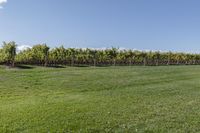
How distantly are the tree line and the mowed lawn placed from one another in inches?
685

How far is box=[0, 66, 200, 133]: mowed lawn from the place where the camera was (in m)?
12.3

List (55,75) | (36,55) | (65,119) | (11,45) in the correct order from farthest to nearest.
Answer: (36,55) → (11,45) → (55,75) → (65,119)

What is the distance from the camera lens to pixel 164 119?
44.1 feet

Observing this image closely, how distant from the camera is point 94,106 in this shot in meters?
15.5

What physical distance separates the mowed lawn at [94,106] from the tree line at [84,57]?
17.4m

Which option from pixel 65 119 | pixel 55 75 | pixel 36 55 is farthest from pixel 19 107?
pixel 36 55

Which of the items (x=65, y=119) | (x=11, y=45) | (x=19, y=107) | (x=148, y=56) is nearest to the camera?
(x=65, y=119)

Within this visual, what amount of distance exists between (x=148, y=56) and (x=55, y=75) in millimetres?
42462

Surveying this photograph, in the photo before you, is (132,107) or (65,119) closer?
(65,119)

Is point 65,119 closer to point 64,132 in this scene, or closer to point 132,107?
point 64,132

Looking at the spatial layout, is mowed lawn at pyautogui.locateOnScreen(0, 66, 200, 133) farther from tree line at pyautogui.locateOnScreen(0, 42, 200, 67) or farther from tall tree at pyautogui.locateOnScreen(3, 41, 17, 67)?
tree line at pyautogui.locateOnScreen(0, 42, 200, 67)

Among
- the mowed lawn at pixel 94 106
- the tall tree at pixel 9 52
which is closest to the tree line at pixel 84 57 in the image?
the tall tree at pixel 9 52

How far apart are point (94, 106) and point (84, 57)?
39946 mm

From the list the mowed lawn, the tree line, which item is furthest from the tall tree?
the mowed lawn
